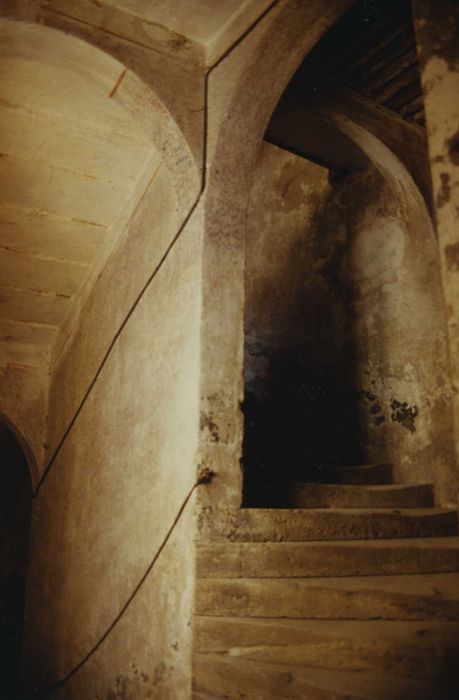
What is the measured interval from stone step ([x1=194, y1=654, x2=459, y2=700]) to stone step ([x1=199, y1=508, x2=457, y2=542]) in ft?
1.84

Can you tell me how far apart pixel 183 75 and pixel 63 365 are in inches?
127

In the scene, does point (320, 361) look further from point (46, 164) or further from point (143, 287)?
point (46, 164)

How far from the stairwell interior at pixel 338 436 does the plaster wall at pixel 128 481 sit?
1.08 feet

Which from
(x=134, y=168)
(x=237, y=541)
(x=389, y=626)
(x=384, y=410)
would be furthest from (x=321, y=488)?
(x=134, y=168)

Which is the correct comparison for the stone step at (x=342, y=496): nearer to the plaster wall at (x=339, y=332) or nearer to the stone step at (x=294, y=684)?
the plaster wall at (x=339, y=332)

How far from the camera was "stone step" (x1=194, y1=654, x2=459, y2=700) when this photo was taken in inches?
86.0

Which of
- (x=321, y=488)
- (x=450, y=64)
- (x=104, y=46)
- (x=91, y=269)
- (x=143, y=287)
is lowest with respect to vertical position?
(x=321, y=488)

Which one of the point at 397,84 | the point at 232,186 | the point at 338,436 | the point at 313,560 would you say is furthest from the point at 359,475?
the point at 397,84

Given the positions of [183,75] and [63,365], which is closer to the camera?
[183,75]

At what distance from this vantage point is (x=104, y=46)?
325 centimetres

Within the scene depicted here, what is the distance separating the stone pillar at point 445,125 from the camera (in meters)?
1.42

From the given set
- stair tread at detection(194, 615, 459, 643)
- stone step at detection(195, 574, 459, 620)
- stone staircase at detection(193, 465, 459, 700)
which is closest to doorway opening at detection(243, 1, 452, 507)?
stone staircase at detection(193, 465, 459, 700)

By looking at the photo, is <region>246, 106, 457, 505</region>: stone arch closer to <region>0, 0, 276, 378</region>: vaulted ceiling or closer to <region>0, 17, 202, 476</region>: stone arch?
<region>0, 0, 276, 378</region>: vaulted ceiling

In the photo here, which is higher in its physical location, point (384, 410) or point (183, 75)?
point (183, 75)
